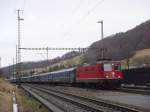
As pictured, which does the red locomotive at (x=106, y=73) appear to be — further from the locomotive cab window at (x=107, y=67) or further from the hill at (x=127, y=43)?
the hill at (x=127, y=43)

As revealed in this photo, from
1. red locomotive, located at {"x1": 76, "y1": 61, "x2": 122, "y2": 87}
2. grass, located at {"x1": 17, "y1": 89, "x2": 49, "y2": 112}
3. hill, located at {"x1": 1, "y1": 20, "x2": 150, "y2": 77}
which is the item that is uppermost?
hill, located at {"x1": 1, "y1": 20, "x2": 150, "y2": 77}

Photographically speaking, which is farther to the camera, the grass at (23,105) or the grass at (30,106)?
the grass at (30,106)

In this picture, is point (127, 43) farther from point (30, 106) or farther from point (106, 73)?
point (30, 106)

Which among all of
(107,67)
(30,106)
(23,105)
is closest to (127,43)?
(107,67)

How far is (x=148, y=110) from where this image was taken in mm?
17500

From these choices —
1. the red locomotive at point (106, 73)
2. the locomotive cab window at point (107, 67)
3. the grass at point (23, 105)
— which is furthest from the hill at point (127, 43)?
the grass at point (23, 105)

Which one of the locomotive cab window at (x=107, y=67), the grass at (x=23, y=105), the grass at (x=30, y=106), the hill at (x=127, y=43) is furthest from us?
the hill at (x=127, y=43)

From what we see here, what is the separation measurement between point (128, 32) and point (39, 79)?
2275 inches

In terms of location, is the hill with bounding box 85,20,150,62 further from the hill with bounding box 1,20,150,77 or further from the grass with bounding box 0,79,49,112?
the grass with bounding box 0,79,49,112

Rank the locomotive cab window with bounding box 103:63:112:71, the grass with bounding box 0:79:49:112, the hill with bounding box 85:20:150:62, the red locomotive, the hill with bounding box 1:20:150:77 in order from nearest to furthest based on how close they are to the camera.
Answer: the grass with bounding box 0:79:49:112 → the red locomotive → the locomotive cab window with bounding box 103:63:112:71 → the hill with bounding box 1:20:150:77 → the hill with bounding box 85:20:150:62

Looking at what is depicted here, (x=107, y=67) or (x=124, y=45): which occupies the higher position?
(x=124, y=45)

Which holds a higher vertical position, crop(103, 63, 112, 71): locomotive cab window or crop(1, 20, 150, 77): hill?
crop(1, 20, 150, 77): hill

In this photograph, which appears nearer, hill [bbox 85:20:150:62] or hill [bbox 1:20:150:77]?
hill [bbox 1:20:150:77]

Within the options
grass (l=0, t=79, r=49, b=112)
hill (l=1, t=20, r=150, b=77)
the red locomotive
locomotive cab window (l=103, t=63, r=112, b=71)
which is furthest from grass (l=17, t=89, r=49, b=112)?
hill (l=1, t=20, r=150, b=77)
